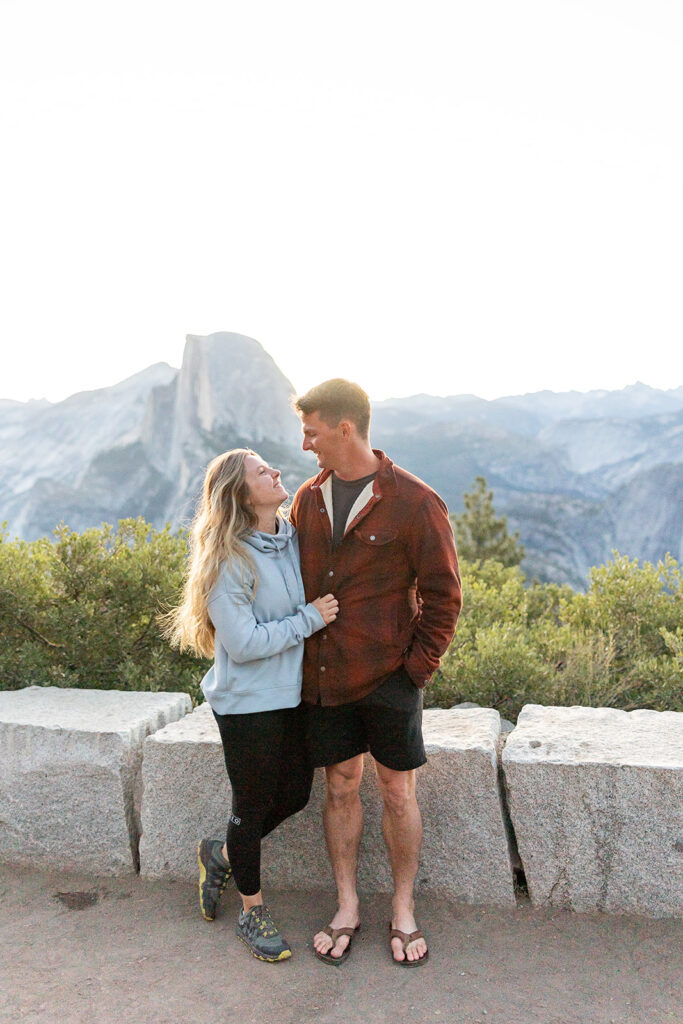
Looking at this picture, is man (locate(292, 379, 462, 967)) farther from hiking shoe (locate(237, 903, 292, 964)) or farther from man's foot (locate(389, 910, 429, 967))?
hiking shoe (locate(237, 903, 292, 964))

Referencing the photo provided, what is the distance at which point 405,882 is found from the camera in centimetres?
293

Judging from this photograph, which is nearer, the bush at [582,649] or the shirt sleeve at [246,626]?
the shirt sleeve at [246,626]

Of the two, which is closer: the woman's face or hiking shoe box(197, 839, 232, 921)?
the woman's face

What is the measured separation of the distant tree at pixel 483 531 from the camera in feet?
49.8

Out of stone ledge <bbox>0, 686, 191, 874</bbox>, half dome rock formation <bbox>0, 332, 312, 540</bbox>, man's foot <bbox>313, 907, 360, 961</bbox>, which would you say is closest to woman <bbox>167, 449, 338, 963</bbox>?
man's foot <bbox>313, 907, 360, 961</bbox>

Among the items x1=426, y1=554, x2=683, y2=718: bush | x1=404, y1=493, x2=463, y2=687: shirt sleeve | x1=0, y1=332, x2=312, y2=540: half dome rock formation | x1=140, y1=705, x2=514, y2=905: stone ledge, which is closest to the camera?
x1=404, y1=493, x2=463, y2=687: shirt sleeve

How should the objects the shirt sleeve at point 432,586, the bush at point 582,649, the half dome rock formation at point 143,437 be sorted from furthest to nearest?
the half dome rock formation at point 143,437
the bush at point 582,649
the shirt sleeve at point 432,586

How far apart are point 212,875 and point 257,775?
24.8 inches

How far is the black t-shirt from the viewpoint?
2889 millimetres

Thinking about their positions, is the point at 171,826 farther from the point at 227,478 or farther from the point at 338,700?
the point at 227,478

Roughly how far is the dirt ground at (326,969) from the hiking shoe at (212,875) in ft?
0.25

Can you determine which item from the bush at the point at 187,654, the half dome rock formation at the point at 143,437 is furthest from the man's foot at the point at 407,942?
the half dome rock formation at the point at 143,437

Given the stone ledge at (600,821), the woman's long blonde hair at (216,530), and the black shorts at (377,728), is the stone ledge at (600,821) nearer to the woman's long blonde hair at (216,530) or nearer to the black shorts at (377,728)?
the black shorts at (377,728)

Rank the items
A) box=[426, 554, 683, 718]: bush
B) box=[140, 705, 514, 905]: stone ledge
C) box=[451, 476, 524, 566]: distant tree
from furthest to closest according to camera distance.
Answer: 1. box=[451, 476, 524, 566]: distant tree
2. box=[426, 554, 683, 718]: bush
3. box=[140, 705, 514, 905]: stone ledge
